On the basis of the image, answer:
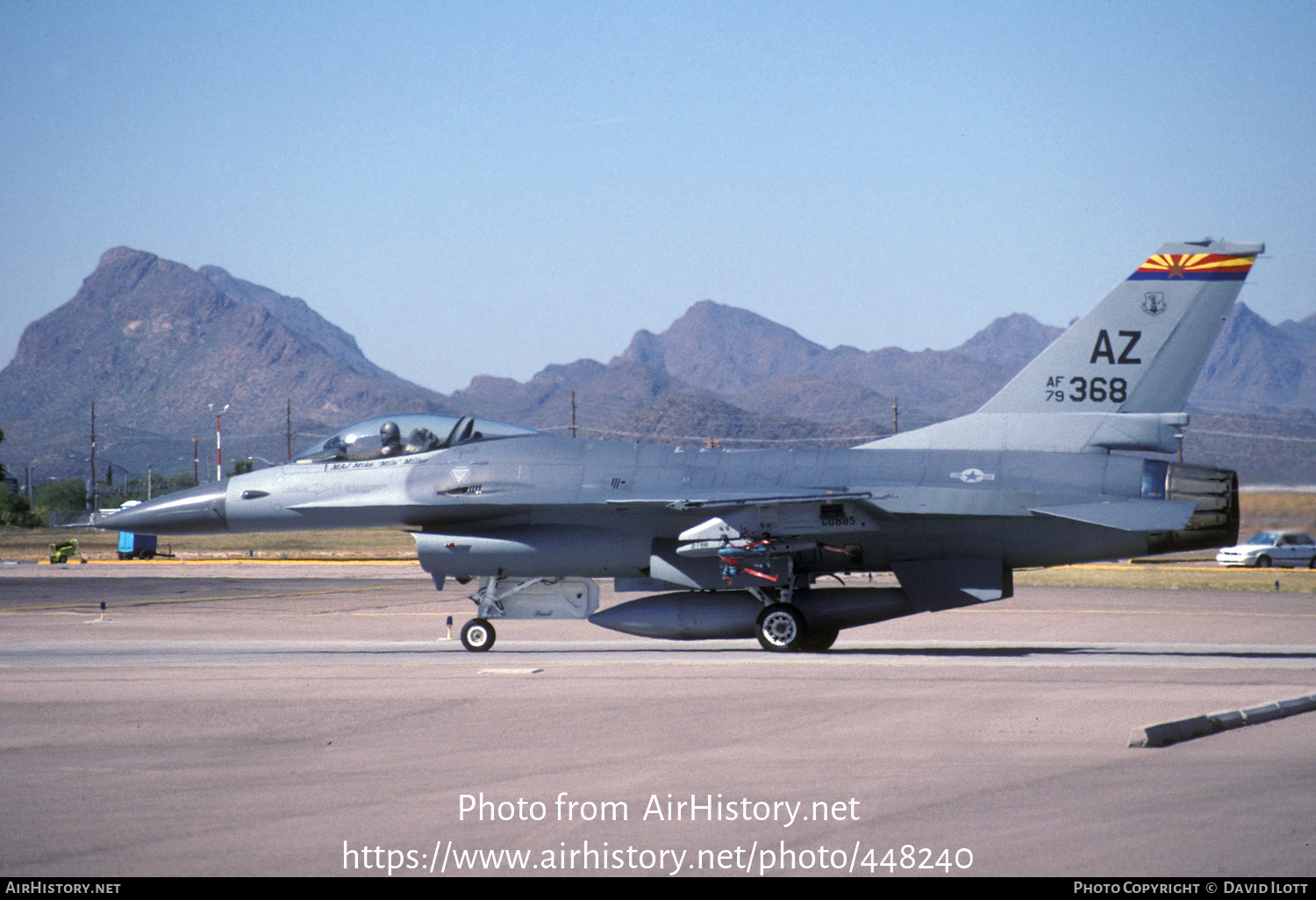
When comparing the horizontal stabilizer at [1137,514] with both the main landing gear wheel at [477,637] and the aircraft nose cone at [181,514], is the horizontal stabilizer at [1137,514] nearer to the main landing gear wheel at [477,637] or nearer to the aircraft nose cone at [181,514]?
the main landing gear wheel at [477,637]

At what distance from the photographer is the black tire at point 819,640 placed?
54.4 ft

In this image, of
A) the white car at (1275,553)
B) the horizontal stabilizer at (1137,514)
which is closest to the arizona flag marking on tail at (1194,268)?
the horizontal stabilizer at (1137,514)

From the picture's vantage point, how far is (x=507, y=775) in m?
8.22

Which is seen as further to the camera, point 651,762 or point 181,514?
point 181,514

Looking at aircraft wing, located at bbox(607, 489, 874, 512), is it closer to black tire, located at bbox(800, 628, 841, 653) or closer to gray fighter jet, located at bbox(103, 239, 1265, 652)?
gray fighter jet, located at bbox(103, 239, 1265, 652)

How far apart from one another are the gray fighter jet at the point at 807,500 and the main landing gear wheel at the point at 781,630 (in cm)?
3

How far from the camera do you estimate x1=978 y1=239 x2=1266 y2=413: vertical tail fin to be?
16188 mm

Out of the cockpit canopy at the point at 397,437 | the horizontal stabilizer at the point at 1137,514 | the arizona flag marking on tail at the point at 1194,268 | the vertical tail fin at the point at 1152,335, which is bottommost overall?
the horizontal stabilizer at the point at 1137,514

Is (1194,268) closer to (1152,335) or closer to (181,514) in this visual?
(1152,335)

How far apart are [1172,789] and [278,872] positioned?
18.9 ft

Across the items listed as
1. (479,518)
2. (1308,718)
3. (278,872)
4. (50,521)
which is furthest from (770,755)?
(50,521)

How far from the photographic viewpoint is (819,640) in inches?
665

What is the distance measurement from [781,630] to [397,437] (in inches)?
262

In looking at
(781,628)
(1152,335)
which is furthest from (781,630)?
(1152,335)
